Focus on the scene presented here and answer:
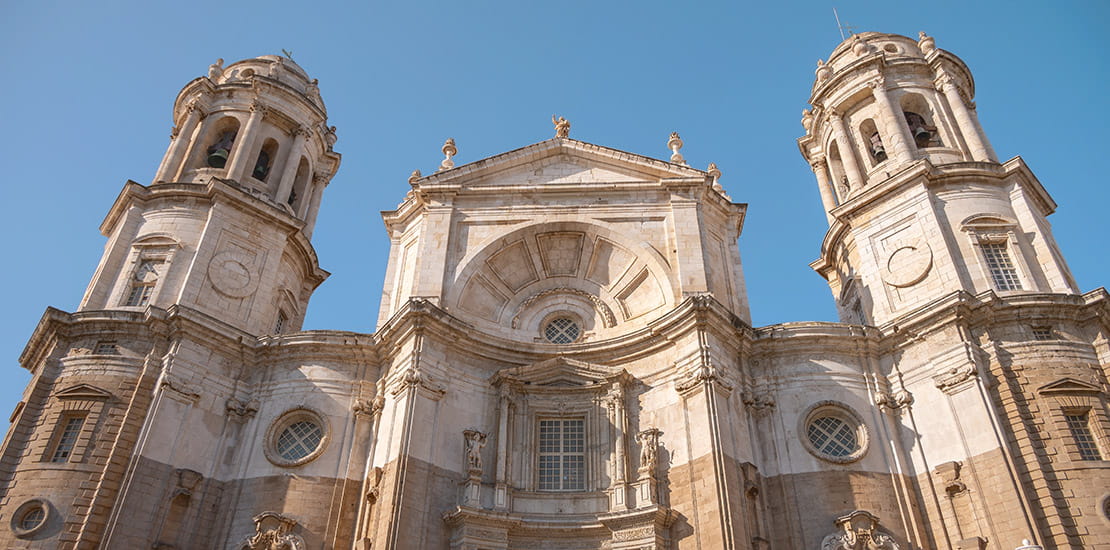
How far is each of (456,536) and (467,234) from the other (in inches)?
434

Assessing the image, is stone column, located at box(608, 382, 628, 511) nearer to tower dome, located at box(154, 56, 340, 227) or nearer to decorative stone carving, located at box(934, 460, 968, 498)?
decorative stone carving, located at box(934, 460, 968, 498)

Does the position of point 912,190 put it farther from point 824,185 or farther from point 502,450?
point 502,450

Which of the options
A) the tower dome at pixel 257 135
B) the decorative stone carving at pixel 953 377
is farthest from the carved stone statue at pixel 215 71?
the decorative stone carving at pixel 953 377

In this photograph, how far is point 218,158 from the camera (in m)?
32.0

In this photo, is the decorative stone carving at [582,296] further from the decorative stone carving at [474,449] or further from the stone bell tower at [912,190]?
the stone bell tower at [912,190]

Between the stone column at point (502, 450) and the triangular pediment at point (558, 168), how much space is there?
8877 mm

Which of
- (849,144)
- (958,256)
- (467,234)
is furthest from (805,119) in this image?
(467,234)

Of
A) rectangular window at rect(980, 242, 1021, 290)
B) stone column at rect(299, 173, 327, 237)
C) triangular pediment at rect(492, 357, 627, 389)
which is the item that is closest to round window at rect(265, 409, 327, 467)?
triangular pediment at rect(492, 357, 627, 389)

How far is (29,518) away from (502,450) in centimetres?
1243

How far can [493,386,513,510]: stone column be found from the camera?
72.6 feet

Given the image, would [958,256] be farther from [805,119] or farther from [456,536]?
[456,536]

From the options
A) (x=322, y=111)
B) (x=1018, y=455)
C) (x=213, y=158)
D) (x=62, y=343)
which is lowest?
(x=1018, y=455)

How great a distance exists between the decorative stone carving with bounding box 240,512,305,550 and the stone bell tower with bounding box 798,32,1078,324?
19.0m

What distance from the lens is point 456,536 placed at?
69.1 feet
